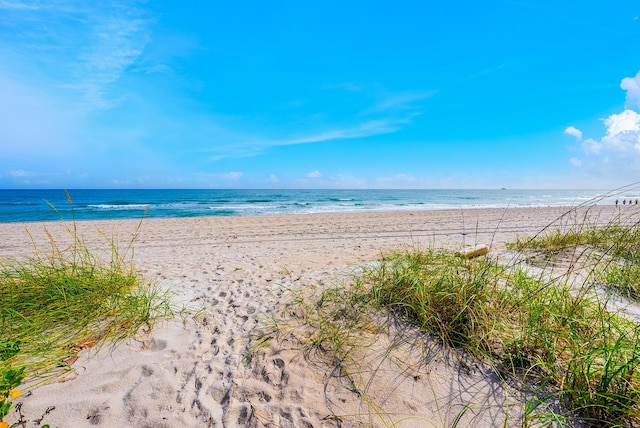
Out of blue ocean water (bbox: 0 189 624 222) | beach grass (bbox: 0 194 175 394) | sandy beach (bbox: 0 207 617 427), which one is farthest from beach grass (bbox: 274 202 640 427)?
beach grass (bbox: 0 194 175 394)

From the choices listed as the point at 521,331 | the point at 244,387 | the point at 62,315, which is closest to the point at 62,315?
the point at 62,315

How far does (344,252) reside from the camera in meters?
7.17

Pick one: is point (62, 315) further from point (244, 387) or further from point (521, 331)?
point (521, 331)

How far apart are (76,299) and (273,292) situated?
2.29 m

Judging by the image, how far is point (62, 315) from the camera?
2936 millimetres

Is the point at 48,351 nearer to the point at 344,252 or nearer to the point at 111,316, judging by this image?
the point at 111,316

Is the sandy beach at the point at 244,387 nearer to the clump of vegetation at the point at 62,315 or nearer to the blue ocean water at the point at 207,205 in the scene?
the clump of vegetation at the point at 62,315

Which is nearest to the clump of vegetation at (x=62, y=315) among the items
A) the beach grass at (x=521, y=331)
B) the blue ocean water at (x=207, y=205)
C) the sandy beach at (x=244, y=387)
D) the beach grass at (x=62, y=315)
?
the beach grass at (x=62, y=315)

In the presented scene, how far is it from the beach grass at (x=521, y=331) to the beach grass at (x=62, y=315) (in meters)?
1.86

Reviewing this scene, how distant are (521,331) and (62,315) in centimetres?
458

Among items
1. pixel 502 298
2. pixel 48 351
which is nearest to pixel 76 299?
pixel 48 351

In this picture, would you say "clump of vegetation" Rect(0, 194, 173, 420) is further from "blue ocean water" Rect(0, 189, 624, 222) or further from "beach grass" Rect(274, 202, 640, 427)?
"beach grass" Rect(274, 202, 640, 427)

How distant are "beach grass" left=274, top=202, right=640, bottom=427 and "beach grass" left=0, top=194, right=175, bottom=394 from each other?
186cm

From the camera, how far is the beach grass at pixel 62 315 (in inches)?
93.4
